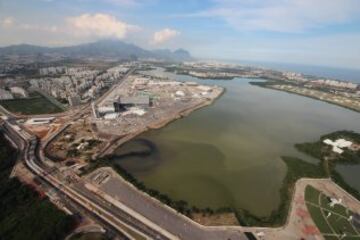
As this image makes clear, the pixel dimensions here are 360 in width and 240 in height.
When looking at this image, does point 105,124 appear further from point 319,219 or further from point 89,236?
point 319,219

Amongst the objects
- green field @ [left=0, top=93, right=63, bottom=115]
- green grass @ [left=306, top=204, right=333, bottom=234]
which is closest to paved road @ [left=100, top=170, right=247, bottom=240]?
green grass @ [left=306, top=204, right=333, bottom=234]

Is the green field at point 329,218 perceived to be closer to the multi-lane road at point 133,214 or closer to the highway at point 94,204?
the multi-lane road at point 133,214

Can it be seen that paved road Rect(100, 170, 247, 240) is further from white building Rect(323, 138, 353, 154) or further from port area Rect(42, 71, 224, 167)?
white building Rect(323, 138, 353, 154)

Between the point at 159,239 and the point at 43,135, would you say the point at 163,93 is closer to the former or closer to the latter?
the point at 43,135

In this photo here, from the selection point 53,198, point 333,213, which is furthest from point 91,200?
point 333,213

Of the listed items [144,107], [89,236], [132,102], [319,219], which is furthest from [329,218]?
[132,102]

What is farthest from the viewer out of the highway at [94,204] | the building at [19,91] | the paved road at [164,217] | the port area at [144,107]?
the building at [19,91]

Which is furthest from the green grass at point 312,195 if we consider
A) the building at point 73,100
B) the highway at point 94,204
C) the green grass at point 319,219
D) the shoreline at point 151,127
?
the building at point 73,100
